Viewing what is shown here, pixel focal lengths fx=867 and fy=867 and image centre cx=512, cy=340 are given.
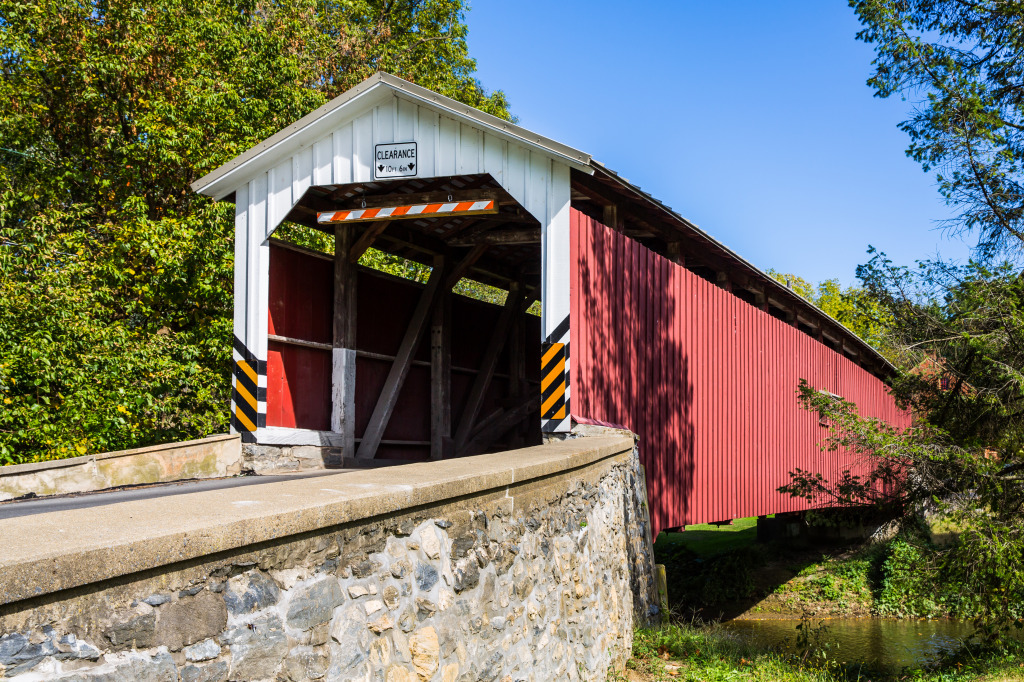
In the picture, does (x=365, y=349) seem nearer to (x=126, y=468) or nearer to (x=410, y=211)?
(x=410, y=211)

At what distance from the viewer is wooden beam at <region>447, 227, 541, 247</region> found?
28.9 ft

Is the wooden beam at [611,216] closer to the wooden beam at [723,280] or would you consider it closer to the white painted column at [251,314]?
the white painted column at [251,314]

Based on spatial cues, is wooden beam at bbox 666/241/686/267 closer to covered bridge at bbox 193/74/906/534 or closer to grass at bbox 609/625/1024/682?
covered bridge at bbox 193/74/906/534

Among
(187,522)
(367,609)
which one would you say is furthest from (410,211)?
(187,522)

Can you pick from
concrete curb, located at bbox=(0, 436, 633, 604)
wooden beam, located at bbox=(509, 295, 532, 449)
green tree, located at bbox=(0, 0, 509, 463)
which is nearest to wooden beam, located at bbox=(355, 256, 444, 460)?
wooden beam, located at bbox=(509, 295, 532, 449)

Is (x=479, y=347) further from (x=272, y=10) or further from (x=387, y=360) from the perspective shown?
(x=272, y=10)

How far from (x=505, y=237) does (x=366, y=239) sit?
4.80ft

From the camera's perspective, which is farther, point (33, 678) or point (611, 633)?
point (611, 633)

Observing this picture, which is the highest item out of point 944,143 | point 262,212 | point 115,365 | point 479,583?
point 944,143

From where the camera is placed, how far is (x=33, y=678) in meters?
1.71

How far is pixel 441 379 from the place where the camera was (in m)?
10.4

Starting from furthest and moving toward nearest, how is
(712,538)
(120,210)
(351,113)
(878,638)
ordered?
1. (712,538)
2. (878,638)
3. (120,210)
4. (351,113)

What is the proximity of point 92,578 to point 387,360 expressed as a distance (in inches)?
319

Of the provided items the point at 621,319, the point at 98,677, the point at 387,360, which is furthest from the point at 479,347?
the point at 98,677
